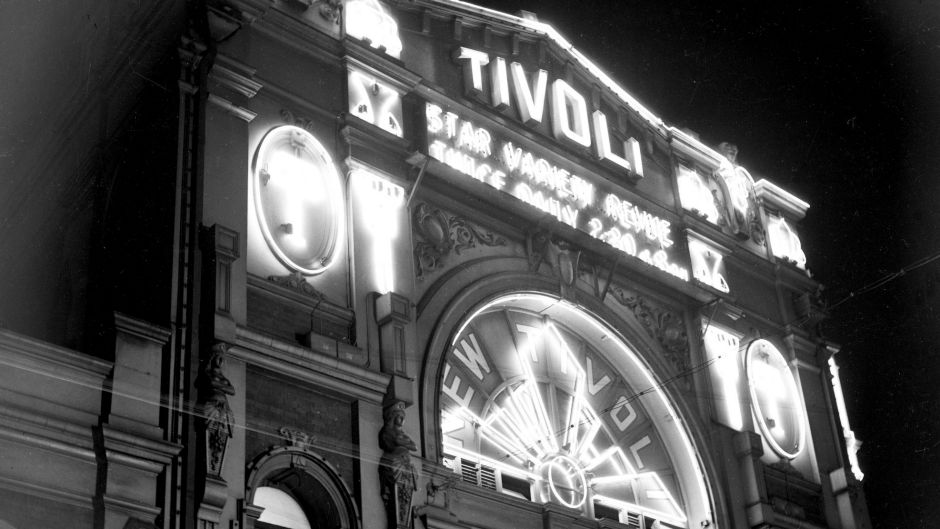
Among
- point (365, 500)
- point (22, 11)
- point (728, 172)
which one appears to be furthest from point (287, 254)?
point (728, 172)

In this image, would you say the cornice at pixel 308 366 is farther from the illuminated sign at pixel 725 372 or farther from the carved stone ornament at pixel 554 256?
the illuminated sign at pixel 725 372

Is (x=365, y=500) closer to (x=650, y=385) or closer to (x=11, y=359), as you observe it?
Answer: (x=11, y=359)

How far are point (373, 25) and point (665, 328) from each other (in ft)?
31.5

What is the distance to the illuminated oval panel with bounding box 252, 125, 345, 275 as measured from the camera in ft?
69.8

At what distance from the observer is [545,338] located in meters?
26.2

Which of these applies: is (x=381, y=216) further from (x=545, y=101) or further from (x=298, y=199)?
(x=545, y=101)

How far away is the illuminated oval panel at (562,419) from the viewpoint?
937 inches

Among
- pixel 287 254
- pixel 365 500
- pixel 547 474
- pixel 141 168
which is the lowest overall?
pixel 365 500

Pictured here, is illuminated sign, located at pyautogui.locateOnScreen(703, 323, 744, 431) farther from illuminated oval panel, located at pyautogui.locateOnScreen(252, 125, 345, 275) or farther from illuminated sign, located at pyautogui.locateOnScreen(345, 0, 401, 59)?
illuminated oval panel, located at pyautogui.locateOnScreen(252, 125, 345, 275)

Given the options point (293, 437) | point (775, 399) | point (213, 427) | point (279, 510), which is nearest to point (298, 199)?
point (293, 437)

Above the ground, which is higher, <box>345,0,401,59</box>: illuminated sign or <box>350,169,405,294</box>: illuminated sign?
<box>345,0,401,59</box>: illuminated sign

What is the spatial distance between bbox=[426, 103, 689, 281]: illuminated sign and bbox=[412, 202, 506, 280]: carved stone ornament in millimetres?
1065

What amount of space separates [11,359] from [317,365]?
5128 millimetres

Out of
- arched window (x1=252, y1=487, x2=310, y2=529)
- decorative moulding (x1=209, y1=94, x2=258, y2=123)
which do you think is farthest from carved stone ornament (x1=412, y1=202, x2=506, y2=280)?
arched window (x1=252, y1=487, x2=310, y2=529)
